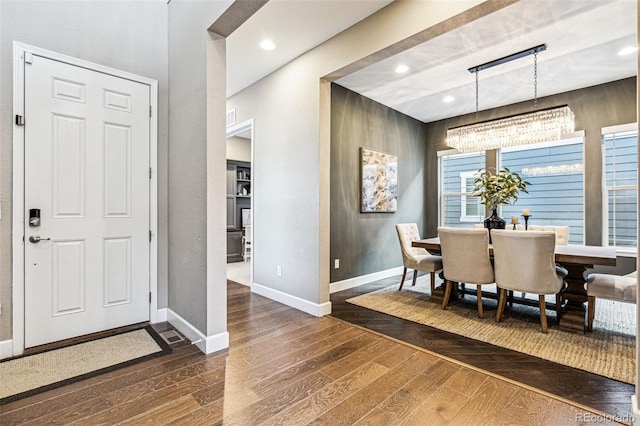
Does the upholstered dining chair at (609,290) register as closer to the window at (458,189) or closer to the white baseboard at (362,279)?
the white baseboard at (362,279)

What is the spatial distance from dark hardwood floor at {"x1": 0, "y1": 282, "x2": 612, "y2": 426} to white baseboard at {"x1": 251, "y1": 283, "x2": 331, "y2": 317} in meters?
0.67

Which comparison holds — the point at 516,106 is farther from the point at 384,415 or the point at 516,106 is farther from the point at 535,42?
the point at 384,415

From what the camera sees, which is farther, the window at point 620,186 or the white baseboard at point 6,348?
the window at point 620,186

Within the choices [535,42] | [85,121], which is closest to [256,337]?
[85,121]

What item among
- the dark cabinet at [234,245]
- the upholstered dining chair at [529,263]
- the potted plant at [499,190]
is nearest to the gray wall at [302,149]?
the upholstered dining chair at [529,263]

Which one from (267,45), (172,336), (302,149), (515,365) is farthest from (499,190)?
(172,336)

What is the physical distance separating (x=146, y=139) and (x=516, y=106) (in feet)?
17.3

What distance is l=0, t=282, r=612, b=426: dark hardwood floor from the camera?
165 cm

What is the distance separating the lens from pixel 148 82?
9.65 feet

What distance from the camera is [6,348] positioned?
227 centimetres

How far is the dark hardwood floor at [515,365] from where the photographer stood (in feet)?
6.01

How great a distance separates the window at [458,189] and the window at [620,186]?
1.60 metres

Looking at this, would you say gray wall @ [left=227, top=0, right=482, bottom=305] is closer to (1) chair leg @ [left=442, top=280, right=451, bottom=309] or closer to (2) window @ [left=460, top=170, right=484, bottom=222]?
(1) chair leg @ [left=442, top=280, right=451, bottom=309]

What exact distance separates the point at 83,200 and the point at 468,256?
3628 millimetres
